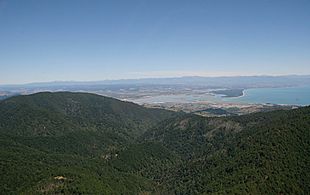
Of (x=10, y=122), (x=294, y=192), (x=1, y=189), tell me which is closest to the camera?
(x=294, y=192)

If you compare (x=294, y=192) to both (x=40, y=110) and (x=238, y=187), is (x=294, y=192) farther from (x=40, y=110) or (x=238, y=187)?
(x=40, y=110)

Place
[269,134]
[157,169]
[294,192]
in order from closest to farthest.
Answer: [294,192] → [269,134] → [157,169]

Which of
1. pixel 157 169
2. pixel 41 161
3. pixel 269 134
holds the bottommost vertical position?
pixel 157 169

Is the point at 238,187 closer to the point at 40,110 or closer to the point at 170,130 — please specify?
the point at 170,130

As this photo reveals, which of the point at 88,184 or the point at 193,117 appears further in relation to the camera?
the point at 193,117

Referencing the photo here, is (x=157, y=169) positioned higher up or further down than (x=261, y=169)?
further down

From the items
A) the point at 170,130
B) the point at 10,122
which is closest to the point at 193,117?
the point at 170,130

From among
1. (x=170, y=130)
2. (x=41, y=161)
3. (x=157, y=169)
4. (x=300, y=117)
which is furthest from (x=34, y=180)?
(x=170, y=130)
